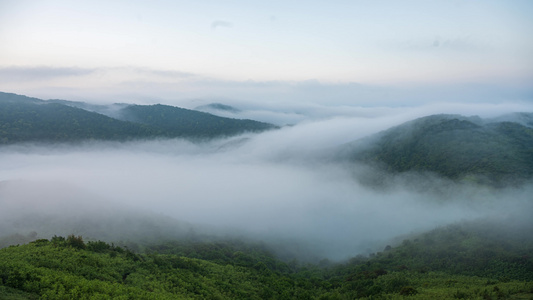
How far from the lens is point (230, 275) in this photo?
137 feet

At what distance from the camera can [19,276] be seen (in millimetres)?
21062

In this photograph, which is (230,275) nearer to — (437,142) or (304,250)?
(304,250)

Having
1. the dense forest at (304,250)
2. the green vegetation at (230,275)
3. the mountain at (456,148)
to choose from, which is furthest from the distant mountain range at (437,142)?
the green vegetation at (230,275)

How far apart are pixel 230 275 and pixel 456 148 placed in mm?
132522

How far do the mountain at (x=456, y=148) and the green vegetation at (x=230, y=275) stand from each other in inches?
2477

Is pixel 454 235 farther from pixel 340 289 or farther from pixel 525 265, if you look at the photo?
pixel 340 289

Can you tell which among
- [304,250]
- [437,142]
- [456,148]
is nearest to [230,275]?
[304,250]

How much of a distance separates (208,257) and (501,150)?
412ft

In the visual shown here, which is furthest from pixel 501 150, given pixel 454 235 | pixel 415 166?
pixel 454 235

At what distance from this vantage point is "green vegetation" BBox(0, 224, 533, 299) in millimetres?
22375

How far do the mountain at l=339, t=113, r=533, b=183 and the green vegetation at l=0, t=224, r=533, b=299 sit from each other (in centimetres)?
6291

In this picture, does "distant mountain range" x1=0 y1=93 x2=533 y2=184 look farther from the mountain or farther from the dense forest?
the dense forest

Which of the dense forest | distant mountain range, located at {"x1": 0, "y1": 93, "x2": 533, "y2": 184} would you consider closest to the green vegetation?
the dense forest

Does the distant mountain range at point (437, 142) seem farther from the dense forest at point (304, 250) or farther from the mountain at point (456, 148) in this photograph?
the dense forest at point (304, 250)
